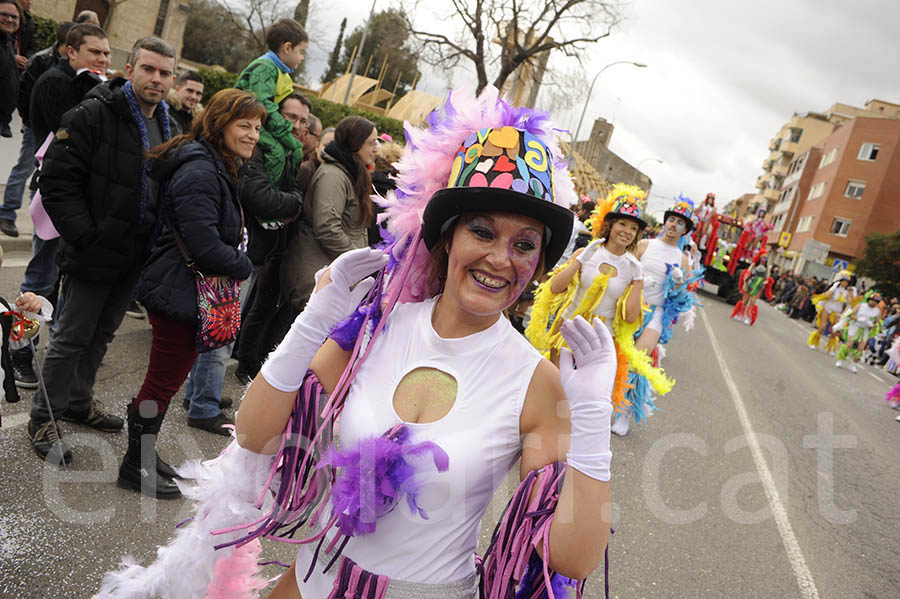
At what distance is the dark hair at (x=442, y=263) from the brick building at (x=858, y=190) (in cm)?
4944

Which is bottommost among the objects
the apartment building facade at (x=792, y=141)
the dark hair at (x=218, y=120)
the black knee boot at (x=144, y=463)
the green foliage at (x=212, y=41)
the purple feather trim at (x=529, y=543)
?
the black knee boot at (x=144, y=463)

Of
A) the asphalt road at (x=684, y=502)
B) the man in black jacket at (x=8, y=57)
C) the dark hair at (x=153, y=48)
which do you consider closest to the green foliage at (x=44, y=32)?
the asphalt road at (x=684, y=502)

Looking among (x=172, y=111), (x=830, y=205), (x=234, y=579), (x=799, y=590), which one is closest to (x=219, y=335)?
(x=234, y=579)

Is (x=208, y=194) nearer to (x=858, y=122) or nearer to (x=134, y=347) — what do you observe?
(x=134, y=347)

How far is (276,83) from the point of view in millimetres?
4492

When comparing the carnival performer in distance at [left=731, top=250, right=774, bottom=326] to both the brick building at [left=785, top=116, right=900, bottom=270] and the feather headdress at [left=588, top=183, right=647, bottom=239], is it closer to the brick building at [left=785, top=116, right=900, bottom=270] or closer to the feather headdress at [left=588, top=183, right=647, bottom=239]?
the feather headdress at [left=588, top=183, right=647, bottom=239]

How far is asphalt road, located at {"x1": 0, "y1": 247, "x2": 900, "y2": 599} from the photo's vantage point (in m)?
2.77

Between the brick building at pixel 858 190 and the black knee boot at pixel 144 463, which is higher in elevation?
the brick building at pixel 858 190

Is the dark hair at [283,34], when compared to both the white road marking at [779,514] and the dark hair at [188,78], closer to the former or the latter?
the dark hair at [188,78]

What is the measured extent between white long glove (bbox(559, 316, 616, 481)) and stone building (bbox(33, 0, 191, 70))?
1081 inches

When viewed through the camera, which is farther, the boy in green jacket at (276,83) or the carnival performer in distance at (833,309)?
the carnival performer in distance at (833,309)

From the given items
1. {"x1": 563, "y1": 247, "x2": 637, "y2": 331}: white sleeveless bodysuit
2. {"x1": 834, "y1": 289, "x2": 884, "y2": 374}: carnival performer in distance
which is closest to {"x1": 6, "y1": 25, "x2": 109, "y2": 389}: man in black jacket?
{"x1": 563, "y1": 247, "x2": 637, "y2": 331}: white sleeveless bodysuit

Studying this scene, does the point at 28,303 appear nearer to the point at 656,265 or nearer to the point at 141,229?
the point at 141,229

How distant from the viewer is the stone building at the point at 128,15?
25781 millimetres
